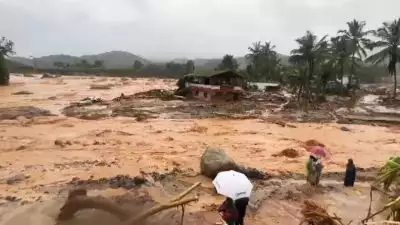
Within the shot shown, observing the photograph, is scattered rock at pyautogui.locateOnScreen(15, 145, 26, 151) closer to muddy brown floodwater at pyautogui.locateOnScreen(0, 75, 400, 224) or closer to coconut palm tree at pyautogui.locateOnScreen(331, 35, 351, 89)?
muddy brown floodwater at pyautogui.locateOnScreen(0, 75, 400, 224)

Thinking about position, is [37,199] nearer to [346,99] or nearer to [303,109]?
[303,109]

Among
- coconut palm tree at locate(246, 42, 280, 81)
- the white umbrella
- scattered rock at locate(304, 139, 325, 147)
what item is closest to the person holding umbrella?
the white umbrella

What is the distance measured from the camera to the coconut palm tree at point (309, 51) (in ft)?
144

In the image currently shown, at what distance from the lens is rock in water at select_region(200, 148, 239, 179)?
12.9 meters

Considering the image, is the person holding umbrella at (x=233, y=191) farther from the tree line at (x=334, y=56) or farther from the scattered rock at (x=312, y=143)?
the tree line at (x=334, y=56)

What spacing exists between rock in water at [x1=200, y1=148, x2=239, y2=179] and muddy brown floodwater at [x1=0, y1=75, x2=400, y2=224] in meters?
0.38

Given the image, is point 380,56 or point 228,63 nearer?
point 380,56

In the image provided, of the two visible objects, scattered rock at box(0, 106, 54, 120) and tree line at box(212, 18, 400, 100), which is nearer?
scattered rock at box(0, 106, 54, 120)

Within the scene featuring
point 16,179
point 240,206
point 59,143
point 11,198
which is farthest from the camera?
point 59,143

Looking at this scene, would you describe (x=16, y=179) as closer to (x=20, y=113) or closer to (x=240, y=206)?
(x=240, y=206)

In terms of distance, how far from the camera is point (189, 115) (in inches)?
1229

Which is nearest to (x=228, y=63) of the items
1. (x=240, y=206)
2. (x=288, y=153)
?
(x=288, y=153)

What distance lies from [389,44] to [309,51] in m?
7.80

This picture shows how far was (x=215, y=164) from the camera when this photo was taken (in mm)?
13078
